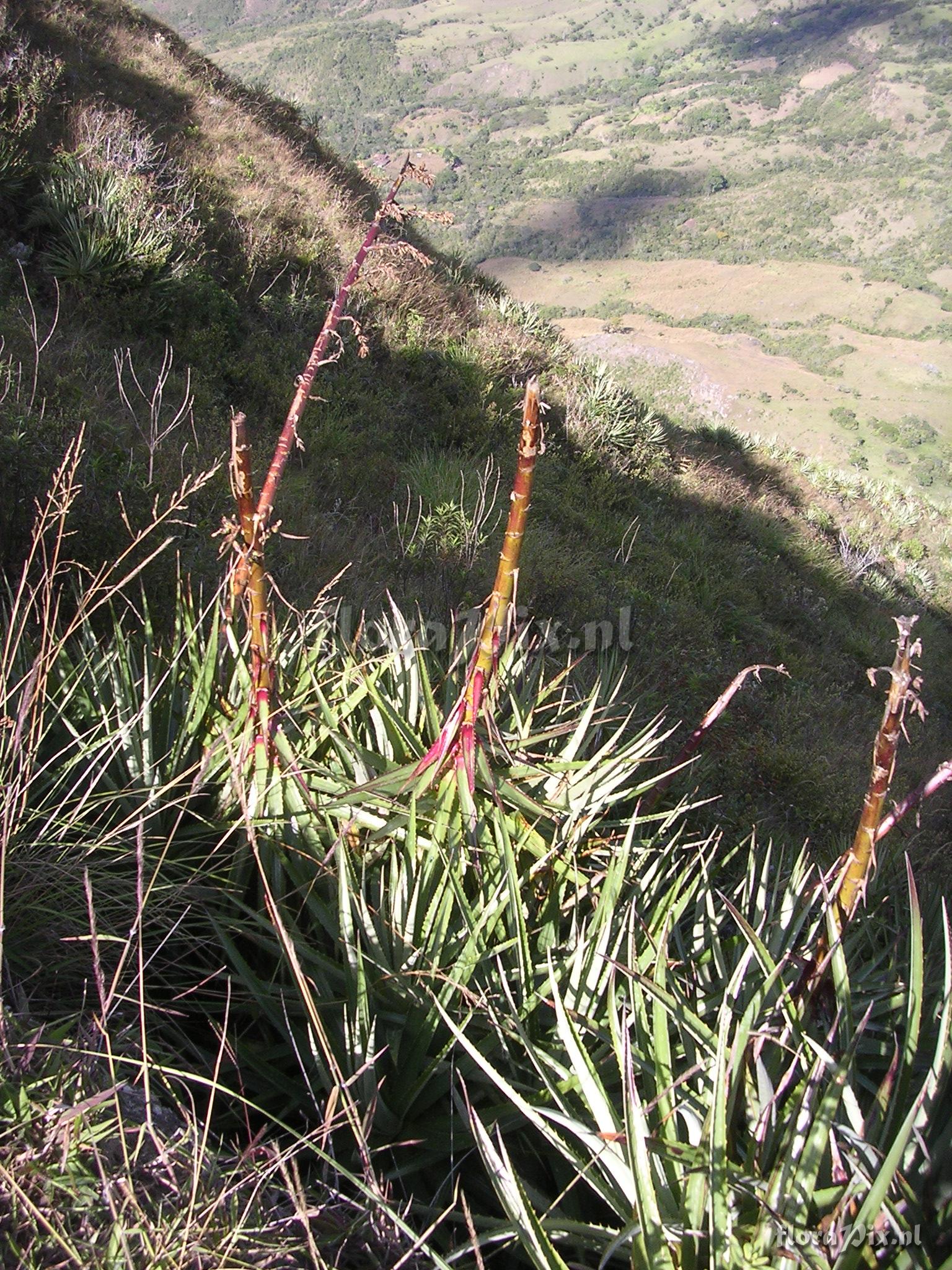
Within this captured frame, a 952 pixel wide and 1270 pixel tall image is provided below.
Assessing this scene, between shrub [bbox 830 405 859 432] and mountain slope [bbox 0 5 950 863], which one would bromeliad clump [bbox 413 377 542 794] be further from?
shrub [bbox 830 405 859 432]

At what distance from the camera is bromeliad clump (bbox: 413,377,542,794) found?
1307 mm

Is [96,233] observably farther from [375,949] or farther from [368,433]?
[375,949]

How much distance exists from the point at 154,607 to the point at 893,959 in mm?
2693

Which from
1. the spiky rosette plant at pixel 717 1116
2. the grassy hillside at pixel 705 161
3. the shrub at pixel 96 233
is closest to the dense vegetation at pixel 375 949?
the spiky rosette plant at pixel 717 1116

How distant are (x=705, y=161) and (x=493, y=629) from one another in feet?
365

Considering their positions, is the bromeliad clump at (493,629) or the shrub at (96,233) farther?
the shrub at (96,233)

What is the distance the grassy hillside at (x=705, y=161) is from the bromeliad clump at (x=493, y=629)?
113ft

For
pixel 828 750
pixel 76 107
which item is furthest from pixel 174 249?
pixel 828 750

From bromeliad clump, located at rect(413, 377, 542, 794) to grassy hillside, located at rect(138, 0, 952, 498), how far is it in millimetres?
34301

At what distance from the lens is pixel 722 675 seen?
5.89 metres

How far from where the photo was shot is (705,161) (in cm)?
9419

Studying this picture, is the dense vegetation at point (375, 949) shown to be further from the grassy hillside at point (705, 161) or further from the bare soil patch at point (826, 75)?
the bare soil patch at point (826, 75)

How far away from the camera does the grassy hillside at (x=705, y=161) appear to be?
5488 centimetres

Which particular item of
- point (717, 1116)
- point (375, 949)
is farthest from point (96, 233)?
point (717, 1116)
